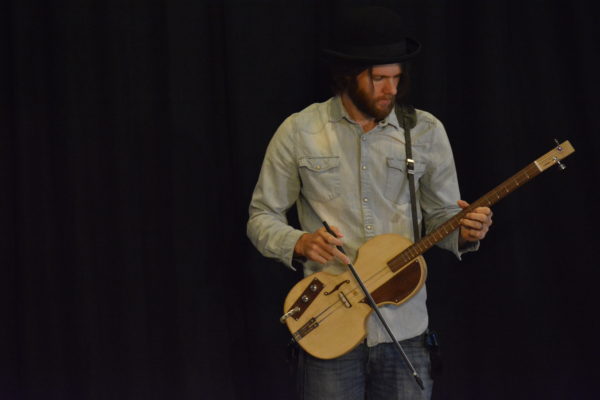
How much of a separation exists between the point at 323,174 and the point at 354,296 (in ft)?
1.34

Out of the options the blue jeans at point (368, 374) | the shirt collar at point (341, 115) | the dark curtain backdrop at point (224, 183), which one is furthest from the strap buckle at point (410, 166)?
the dark curtain backdrop at point (224, 183)

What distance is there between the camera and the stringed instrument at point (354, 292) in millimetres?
2389

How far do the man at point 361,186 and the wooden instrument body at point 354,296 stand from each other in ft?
0.21

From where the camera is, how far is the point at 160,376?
3.23 m

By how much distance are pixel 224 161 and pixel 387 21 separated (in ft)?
3.47

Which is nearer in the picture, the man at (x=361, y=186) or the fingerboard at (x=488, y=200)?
the fingerboard at (x=488, y=200)

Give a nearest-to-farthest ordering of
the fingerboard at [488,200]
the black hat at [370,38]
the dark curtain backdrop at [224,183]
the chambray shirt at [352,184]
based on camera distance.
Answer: the fingerboard at [488,200], the black hat at [370,38], the chambray shirt at [352,184], the dark curtain backdrop at [224,183]

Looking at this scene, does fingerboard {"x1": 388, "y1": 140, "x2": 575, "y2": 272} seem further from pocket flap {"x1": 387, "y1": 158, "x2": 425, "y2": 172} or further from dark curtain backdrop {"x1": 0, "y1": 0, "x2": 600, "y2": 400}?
dark curtain backdrop {"x1": 0, "y1": 0, "x2": 600, "y2": 400}

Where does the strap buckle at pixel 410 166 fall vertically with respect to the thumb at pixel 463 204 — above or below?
above

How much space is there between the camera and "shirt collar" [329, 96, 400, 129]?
253 centimetres

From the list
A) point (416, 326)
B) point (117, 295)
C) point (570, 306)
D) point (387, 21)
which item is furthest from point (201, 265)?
point (570, 306)

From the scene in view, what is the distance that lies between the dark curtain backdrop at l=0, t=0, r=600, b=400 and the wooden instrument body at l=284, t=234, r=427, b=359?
0.75m

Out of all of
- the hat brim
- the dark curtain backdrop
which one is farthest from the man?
the dark curtain backdrop

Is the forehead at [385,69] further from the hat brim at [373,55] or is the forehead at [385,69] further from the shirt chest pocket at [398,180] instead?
the shirt chest pocket at [398,180]
